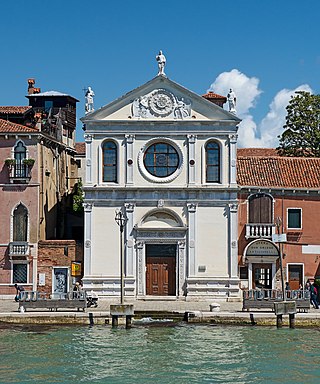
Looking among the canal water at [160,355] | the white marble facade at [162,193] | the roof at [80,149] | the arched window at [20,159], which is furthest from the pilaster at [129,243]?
the roof at [80,149]

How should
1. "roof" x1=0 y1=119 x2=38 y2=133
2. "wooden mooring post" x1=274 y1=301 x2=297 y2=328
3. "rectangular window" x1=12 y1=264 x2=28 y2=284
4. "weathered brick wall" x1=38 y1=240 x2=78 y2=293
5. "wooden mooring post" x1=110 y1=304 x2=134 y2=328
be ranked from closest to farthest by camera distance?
"wooden mooring post" x1=274 y1=301 x2=297 y2=328, "wooden mooring post" x1=110 y1=304 x2=134 y2=328, "weathered brick wall" x1=38 y1=240 x2=78 y2=293, "rectangular window" x1=12 y1=264 x2=28 y2=284, "roof" x1=0 y1=119 x2=38 y2=133

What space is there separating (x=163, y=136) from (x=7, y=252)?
905 centimetres

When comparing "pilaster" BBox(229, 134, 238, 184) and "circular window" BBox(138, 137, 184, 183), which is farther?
"circular window" BBox(138, 137, 184, 183)

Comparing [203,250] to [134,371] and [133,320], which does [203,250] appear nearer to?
[133,320]

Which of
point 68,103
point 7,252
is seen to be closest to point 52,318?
point 7,252

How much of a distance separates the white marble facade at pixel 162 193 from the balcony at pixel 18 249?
3.03m

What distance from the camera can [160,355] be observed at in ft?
82.1

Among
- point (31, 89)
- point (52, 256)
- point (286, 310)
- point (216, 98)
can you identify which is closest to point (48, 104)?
point (31, 89)

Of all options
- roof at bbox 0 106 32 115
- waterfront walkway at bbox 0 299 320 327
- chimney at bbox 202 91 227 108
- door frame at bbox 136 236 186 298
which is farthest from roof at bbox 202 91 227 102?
waterfront walkway at bbox 0 299 320 327

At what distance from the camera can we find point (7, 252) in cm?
4009

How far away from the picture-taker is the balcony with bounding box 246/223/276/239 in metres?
39.8

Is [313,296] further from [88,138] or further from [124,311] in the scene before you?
[88,138]

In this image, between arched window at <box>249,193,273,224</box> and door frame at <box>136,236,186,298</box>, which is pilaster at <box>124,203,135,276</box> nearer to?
door frame at <box>136,236,186,298</box>

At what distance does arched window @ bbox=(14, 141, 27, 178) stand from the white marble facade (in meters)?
3.45
